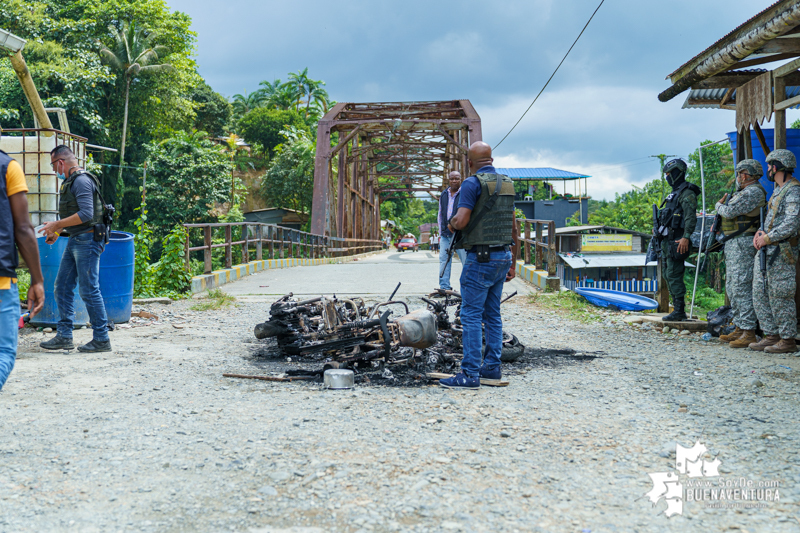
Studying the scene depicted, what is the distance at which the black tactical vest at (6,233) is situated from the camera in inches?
101

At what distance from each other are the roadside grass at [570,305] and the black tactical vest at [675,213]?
4.49 ft

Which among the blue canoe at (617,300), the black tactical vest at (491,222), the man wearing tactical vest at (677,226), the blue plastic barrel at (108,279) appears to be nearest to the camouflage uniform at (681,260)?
the man wearing tactical vest at (677,226)

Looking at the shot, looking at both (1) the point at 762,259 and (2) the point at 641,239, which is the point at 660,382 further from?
(2) the point at 641,239

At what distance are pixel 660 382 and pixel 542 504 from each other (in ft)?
7.16

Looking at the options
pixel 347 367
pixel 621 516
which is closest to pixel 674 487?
pixel 621 516

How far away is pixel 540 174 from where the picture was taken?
158ft

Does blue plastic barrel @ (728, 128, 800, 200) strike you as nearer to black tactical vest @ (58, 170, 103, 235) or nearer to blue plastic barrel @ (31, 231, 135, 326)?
black tactical vest @ (58, 170, 103, 235)

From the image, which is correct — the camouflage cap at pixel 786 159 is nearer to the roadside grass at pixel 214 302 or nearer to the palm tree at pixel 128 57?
the roadside grass at pixel 214 302

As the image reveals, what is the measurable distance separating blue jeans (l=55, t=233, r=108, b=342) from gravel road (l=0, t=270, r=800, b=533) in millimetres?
341

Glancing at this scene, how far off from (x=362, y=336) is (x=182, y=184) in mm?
27350

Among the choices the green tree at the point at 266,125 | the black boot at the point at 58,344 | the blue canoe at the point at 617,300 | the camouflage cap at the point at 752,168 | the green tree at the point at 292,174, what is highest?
the green tree at the point at 266,125

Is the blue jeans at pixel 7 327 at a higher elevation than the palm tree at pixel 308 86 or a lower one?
lower

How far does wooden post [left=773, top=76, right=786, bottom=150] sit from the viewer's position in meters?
5.64

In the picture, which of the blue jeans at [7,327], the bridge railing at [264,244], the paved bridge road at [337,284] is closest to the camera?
the blue jeans at [7,327]
